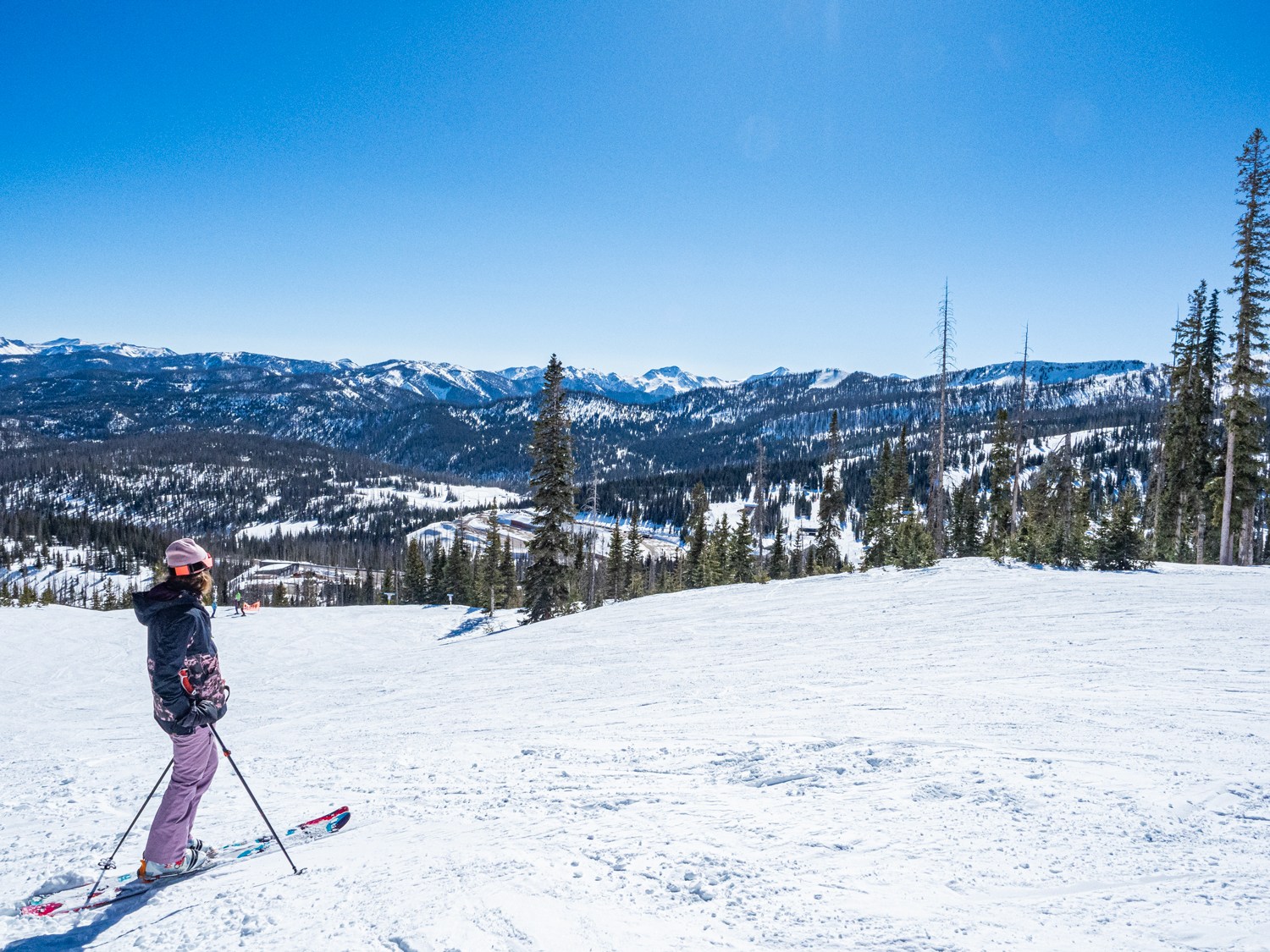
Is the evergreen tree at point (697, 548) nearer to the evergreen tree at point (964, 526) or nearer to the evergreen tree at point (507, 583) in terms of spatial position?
the evergreen tree at point (507, 583)

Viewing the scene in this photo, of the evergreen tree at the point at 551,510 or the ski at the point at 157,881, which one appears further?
the evergreen tree at the point at 551,510

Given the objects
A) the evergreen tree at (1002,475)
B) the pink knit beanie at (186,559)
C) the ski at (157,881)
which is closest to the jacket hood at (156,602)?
the pink knit beanie at (186,559)

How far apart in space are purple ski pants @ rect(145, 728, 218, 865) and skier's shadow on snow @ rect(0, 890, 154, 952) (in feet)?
1.27

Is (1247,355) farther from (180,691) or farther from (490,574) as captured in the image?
(490,574)

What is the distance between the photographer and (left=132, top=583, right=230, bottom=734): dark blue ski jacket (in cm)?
435

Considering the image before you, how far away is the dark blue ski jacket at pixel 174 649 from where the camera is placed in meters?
4.35

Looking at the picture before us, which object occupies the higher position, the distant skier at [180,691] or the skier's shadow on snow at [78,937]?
the distant skier at [180,691]

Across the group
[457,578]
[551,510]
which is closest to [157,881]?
[551,510]

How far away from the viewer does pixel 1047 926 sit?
127 inches

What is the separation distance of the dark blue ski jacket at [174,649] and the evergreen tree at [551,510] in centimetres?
2360

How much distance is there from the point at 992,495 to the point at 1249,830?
47.4 m

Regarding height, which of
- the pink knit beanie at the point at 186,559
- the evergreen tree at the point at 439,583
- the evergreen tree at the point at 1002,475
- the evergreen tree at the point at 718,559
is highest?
the evergreen tree at the point at 1002,475

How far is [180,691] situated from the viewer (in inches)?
176

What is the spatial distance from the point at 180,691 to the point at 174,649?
312mm
